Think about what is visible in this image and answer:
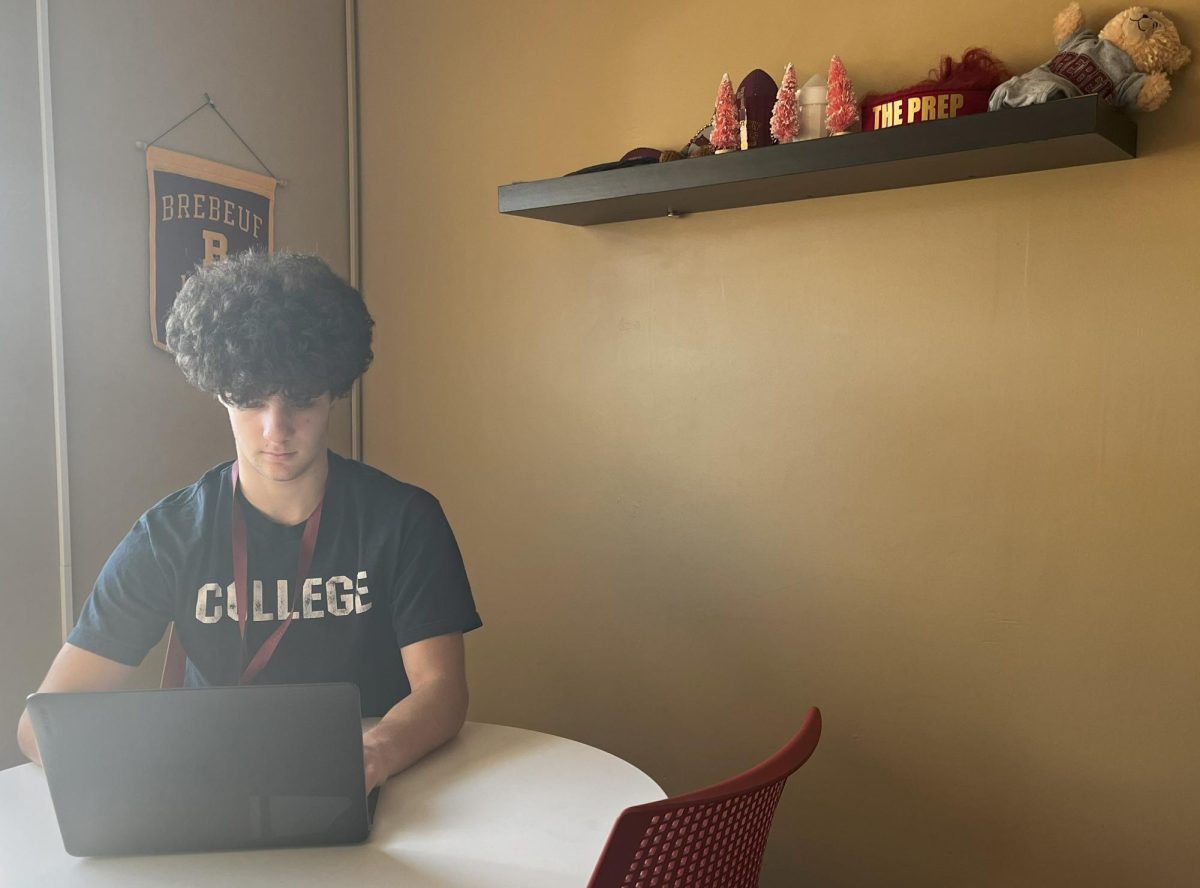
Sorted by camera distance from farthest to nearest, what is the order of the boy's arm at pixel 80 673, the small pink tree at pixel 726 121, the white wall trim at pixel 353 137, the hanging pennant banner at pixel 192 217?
the white wall trim at pixel 353 137
the hanging pennant banner at pixel 192 217
the small pink tree at pixel 726 121
the boy's arm at pixel 80 673

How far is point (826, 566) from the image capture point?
6.82 feet

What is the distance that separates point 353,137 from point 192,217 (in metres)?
0.57

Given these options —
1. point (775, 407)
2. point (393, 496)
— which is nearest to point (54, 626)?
point (393, 496)

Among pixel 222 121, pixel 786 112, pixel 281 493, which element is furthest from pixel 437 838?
pixel 222 121

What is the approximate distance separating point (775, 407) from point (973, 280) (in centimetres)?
46

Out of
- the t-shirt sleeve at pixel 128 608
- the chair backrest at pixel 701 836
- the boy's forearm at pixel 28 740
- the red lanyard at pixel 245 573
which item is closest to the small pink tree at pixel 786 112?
the red lanyard at pixel 245 573

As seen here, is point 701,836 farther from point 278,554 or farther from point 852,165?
point 852,165

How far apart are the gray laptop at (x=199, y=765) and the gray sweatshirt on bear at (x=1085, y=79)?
136 cm

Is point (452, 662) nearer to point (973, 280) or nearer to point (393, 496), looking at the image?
point (393, 496)

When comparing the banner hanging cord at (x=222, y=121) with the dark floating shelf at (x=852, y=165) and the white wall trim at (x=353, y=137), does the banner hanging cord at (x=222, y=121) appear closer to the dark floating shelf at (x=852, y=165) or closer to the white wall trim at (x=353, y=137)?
the white wall trim at (x=353, y=137)

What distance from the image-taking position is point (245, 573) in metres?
1.59

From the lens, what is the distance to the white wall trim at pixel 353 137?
2783 millimetres

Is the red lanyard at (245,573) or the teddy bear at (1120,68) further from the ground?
the teddy bear at (1120,68)

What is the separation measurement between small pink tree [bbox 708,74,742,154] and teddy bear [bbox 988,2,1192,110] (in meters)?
0.50
